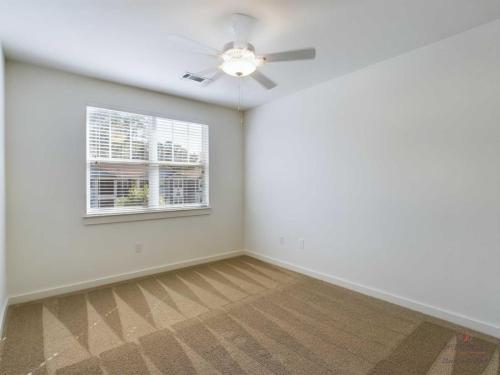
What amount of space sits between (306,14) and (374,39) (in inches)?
29.3

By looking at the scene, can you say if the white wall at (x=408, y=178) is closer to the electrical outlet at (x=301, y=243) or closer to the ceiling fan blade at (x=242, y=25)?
the electrical outlet at (x=301, y=243)

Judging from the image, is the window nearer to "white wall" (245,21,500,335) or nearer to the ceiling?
the ceiling

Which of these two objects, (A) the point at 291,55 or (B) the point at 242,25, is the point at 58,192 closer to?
(B) the point at 242,25

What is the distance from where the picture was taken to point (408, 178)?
2613 mm

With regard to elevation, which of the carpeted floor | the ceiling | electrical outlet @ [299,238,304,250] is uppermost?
the ceiling

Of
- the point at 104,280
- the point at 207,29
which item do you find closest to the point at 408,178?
the point at 207,29

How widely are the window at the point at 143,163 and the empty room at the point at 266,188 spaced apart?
2 cm

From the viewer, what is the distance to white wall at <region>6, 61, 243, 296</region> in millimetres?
2721

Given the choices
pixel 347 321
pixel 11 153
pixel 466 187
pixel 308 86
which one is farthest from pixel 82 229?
pixel 466 187

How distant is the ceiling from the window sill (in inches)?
64.1

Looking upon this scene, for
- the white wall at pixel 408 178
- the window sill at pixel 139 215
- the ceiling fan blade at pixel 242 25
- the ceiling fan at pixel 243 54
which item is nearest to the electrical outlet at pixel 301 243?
the white wall at pixel 408 178

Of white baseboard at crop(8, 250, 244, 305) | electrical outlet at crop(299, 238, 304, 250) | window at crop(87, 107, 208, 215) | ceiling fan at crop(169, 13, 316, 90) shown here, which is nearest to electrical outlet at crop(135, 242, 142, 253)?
white baseboard at crop(8, 250, 244, 305)

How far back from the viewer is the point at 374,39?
7.67 ft

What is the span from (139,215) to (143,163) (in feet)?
2.21
